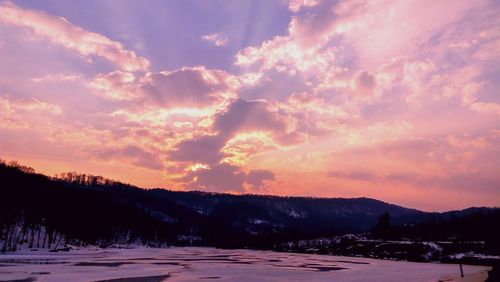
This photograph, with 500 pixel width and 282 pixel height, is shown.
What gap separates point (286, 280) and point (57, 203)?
125 m

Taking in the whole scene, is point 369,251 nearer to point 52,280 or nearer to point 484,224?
point 484,224

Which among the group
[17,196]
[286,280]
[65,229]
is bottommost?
[286,280]

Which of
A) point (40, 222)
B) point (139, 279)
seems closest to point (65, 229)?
point (40, 222)

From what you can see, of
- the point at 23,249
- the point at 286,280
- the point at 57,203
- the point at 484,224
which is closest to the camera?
the point at 286,280

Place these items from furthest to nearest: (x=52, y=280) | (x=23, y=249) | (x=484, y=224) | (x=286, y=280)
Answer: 1. (x=484, y=224)
2. (x=23, y=249)
3. (x=286, y=280)
4. (x=52, y=280)

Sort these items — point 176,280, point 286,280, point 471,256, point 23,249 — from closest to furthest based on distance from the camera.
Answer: point 176,280
point 286,280
point 23,249
point 471,256

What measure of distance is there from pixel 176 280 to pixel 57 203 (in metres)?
121

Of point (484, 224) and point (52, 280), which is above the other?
point (484, 224)

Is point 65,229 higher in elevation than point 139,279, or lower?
higher

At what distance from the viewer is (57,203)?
155750mm

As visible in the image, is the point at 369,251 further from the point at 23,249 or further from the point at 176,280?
the point at 176,280

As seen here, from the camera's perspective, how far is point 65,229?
5753 inches

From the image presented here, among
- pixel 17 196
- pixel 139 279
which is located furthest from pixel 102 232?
pixel 139 279

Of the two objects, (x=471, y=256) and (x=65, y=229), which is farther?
(x=65, y=229)
